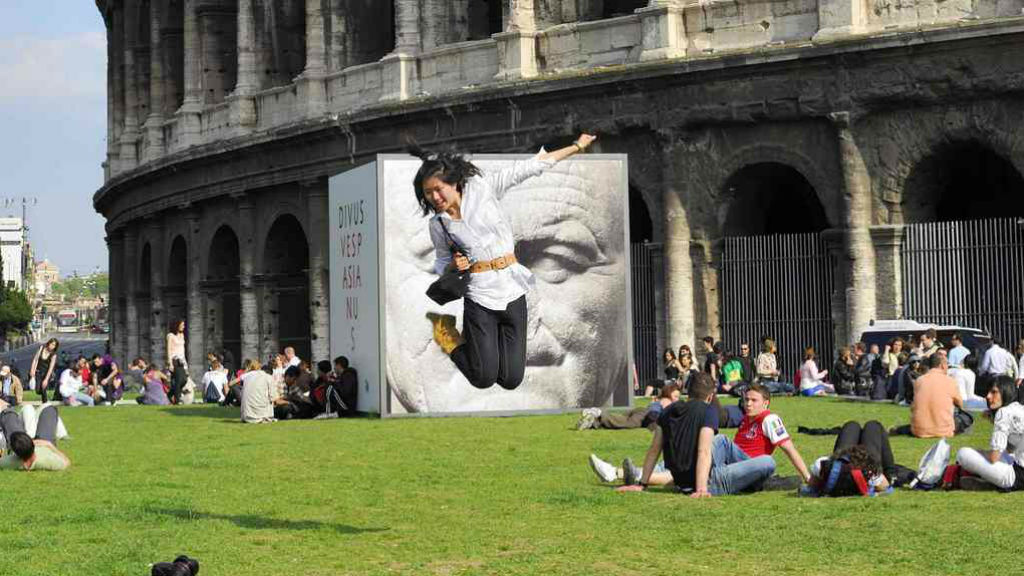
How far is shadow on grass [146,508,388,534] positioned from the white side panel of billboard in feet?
31.8

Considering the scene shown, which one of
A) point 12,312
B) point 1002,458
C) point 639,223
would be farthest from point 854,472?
point 12,312

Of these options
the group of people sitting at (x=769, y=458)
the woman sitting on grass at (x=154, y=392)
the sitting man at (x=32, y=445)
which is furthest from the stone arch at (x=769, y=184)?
the sitting man at (x=32, y=445)

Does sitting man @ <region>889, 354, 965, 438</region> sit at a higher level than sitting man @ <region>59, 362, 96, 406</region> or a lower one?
lower

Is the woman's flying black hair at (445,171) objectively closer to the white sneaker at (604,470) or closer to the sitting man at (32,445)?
the white sneaker at (604,470)

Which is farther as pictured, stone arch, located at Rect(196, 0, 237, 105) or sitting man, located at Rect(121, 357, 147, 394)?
stone arch, located at Rect(196, 0, 237, 105)

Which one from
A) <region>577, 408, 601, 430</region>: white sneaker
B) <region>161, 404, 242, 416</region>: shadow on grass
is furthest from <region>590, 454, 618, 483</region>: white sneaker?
<region>161, 404, 242, 416</region>: shadow on grass

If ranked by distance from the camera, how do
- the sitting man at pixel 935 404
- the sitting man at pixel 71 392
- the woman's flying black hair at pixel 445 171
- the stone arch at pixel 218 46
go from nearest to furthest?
1. the woman's flying black hair at pixel 445 171
2. the sitting man at pixel 935 404
3. the sitting man at pixel 71 392
4. the stone arch at pixel 218 46

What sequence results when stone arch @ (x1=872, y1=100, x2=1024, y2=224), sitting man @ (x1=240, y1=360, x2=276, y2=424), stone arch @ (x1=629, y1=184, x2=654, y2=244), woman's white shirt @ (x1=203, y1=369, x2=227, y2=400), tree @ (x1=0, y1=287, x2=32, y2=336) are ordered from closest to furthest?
sitting man @ (x1=240, y1=360, x2=276, y2=424)
stone arch @ (x1=872, y1=100, x2=1024, y2=224)
woman's white shirt @ (x1=203, y1=369, x2=227, y2=400)
stone arch @ (x1=629, y1=184, x2=654, y2=244)
tree @ (x1=0, y1=287, x2=32, y2=336)

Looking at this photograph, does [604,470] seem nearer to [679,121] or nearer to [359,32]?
[679,121]

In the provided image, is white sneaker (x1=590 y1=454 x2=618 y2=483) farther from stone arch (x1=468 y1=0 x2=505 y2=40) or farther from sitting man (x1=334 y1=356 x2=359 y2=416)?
stone arch (x1=468 y1=0 x2=505 y2=40)

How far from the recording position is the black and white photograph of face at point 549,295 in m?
25.5

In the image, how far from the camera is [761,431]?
1595cm

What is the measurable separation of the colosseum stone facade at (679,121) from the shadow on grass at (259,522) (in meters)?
16.8

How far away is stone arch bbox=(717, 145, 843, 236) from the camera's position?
3111cm
